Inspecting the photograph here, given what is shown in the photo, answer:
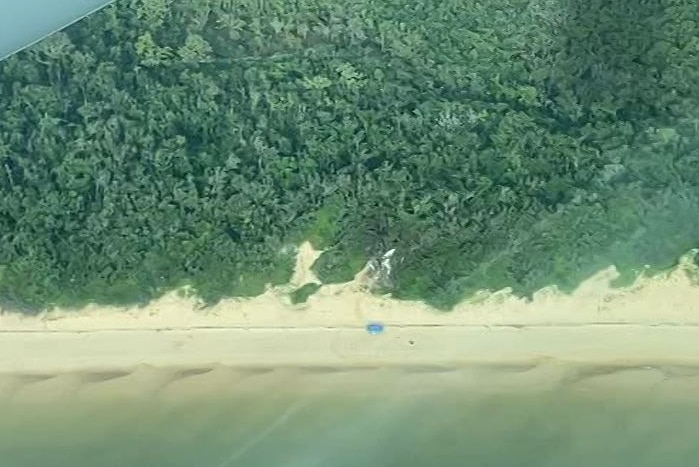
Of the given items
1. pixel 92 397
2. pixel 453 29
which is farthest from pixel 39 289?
pixel 453 29

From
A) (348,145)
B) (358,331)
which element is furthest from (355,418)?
(348,145)

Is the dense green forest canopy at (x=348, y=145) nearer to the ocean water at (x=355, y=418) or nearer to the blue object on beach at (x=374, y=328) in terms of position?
the blue object on beach at (x=374, y=328)

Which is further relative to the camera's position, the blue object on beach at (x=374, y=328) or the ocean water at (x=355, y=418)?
the blue object on beach at (x=374, y=328)

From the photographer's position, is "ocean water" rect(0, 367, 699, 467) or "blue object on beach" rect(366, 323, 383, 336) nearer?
"ocean water" rect(0, 367, 699, 467)

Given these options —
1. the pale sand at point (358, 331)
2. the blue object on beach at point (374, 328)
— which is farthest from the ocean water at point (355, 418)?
the blue object on beach at point (374, 328)

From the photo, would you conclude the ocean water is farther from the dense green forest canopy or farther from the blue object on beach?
the dense green forest canopy

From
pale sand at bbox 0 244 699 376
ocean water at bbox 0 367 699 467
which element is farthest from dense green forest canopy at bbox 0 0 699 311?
ocean water at bbox 0 367 699 467

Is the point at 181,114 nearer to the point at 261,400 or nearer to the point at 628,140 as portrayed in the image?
the point at 261,400

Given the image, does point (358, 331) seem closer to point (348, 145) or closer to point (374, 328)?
point (374, 328)
